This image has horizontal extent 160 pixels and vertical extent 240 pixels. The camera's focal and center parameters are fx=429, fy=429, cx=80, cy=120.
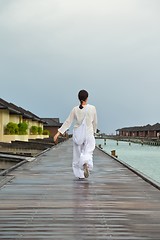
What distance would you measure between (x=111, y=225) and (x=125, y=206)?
1.22 m

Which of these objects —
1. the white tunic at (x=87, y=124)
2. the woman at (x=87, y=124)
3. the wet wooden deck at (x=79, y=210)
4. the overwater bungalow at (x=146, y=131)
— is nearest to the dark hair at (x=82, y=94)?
the woman at (x=87, y=124)

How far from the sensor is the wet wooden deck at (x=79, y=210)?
463 cm

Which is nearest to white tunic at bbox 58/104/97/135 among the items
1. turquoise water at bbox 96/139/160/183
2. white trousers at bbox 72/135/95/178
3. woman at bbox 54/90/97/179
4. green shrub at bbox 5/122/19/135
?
woman at bbox 54/90/97/179

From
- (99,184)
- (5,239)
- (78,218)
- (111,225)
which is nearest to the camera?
(5,239)

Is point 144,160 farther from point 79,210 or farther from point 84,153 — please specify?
point 79,210

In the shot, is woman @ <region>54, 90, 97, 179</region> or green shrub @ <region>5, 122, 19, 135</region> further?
green shrub @ <region>5, 122, 19, 135</region>


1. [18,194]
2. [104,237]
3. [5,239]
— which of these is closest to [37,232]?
[5,239]

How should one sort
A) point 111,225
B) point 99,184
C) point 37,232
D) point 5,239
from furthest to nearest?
point 99,184
point 111,225
point 37,232
point 5,239

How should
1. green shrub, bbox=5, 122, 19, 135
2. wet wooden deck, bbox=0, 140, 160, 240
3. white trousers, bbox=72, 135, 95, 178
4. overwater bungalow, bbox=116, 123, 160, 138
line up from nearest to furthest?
wet wooden deck, bbox=0, 140, 160, 240 < white trousers, bbox=72, 135, 95, 178 < green shrub, bbox=5, 122, 19, 135 < overwater bungalow, bbox=116, 123, 160, 138

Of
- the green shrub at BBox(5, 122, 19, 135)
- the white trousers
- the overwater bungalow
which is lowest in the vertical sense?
the white trousers

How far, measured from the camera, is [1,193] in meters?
7.34

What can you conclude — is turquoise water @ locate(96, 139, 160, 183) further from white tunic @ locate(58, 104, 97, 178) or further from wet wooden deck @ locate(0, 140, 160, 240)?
wet wooden deck @ locate(0, 140, 160, 240)

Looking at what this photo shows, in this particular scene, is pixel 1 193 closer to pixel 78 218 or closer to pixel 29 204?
pixel 29 204

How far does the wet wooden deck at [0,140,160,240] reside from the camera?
15.2 ft
